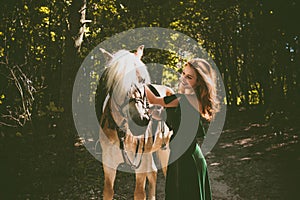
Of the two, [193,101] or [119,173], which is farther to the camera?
[119,173]

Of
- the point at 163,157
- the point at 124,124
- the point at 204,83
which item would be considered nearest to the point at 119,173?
the point at 163,157

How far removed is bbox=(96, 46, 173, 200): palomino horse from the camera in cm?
338

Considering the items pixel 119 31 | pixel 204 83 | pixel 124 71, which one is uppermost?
pixel 119 31

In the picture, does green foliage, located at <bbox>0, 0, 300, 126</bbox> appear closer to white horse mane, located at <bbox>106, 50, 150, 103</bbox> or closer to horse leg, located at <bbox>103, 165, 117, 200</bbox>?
white horse mane, located at <bbox>106, 50, 150, 103</bbox>

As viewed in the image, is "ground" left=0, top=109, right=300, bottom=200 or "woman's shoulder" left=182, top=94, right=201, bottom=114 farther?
"ground" left=0, top=109, right=300, bottom=200

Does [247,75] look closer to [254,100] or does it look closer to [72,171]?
[254,100]

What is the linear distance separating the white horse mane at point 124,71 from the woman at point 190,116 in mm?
322

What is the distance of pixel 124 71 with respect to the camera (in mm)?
3348

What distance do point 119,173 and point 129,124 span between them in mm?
2118

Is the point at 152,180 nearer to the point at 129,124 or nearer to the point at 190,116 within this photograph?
the point at 129,124

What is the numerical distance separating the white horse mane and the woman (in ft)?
1.06

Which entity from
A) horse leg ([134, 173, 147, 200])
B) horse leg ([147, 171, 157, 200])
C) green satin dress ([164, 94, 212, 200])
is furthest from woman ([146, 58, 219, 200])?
horse leg ([147, 171, 157, 200])

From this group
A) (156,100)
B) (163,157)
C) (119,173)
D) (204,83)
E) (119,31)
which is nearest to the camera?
(204,83)

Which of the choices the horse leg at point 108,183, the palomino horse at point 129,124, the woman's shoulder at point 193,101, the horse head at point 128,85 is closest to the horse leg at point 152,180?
the palomino horse at point 129,124
